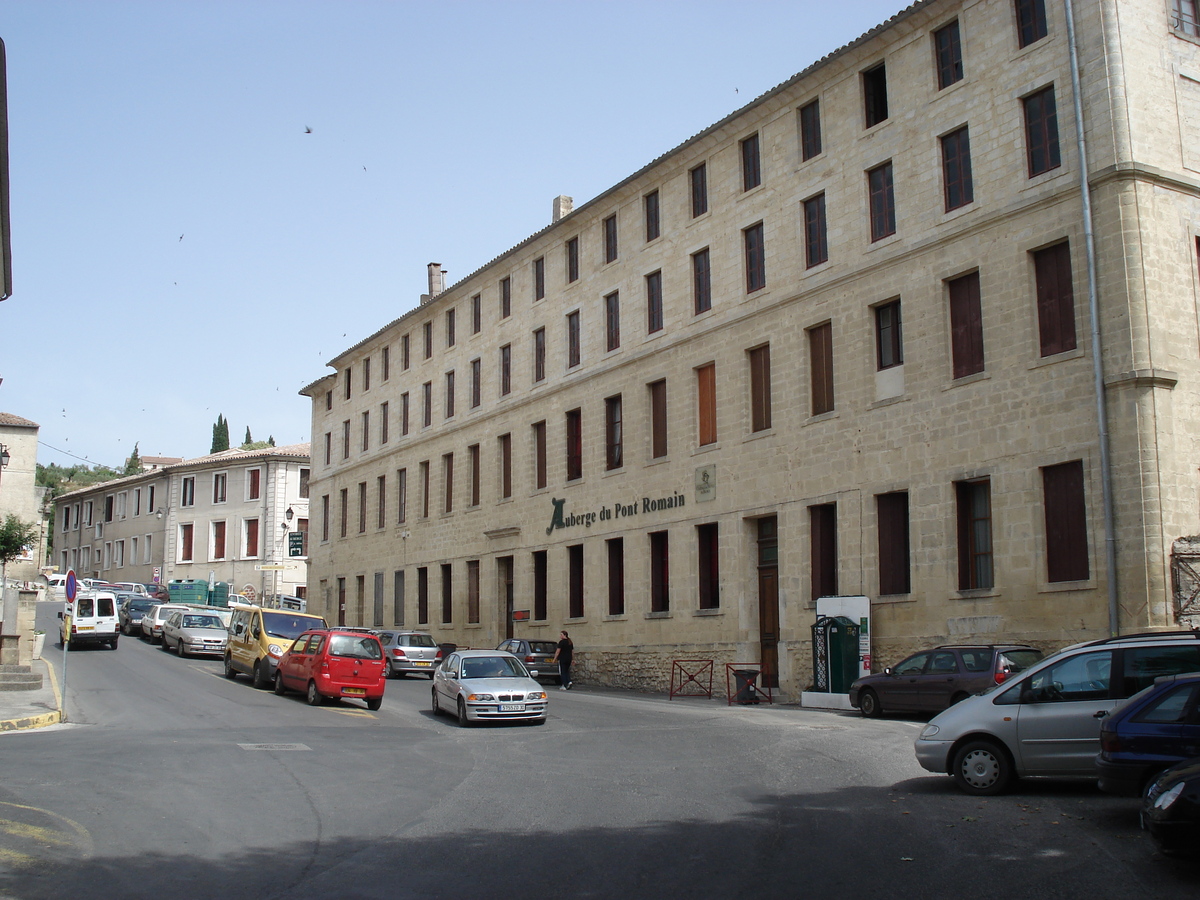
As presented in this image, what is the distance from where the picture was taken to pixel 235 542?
7162cm

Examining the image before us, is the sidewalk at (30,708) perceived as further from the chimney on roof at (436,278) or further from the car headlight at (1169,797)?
the chimney on roof at (436,278)

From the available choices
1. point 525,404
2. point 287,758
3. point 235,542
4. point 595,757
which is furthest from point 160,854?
point 235,542

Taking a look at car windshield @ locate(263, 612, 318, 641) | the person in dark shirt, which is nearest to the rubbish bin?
the person in dark shirt

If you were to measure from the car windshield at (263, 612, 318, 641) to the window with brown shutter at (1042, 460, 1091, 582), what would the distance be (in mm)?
17463

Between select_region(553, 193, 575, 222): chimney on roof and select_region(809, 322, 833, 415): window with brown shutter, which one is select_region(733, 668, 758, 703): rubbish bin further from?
select_region(553, 193, 575, 222): chimney on roof

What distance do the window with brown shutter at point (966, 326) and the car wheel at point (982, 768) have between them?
1393 centimetres

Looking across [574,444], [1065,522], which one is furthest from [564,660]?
[1065,522]

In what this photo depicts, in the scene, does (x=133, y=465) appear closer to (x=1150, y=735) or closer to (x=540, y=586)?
(x=540, y=586)

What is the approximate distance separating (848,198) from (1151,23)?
24.2 ft

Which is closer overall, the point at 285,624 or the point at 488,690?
the point at 488,690

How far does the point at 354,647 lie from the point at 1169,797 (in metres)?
19.0

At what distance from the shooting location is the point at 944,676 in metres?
20.1

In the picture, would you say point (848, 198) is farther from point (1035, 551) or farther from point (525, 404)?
point (525, 404)

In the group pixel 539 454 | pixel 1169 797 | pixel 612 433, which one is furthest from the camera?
pixel 539 454
